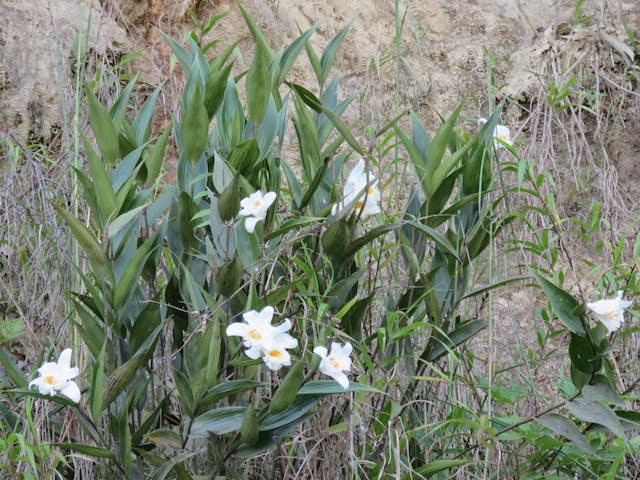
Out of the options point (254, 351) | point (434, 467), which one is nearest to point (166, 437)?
point (254, 351)

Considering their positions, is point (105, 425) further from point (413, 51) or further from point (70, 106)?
point (413, 51)

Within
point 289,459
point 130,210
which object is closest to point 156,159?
point 130,210

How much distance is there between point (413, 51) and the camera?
3.72 meters

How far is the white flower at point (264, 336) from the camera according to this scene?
1494 millimetres

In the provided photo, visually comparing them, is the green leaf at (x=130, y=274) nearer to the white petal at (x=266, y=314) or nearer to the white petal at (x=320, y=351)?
the white petal at (x=266, y=314)

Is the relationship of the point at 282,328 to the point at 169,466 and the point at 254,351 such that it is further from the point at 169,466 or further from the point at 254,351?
the point at 169,466

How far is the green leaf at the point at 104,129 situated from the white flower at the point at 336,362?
0.59m

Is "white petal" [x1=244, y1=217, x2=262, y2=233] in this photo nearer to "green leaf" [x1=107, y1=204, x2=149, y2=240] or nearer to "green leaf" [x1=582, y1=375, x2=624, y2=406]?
"green leaf" [x1=107, y1=204, x2=149, y2=240]

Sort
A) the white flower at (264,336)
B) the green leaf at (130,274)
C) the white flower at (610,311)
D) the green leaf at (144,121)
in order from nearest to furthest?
the white flower at (264,336)
the green leaf at (130,274)
the white flower at (610,311)
the green leaf at (144,121)

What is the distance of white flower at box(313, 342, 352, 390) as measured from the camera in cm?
152

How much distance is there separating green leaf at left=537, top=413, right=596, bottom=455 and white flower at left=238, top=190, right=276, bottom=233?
0.73 m

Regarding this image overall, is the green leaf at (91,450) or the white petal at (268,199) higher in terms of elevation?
the white petal at (268,199)

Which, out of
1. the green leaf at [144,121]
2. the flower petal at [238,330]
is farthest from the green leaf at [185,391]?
the green leaf at [144,121]

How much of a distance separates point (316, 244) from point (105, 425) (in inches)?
23.0
